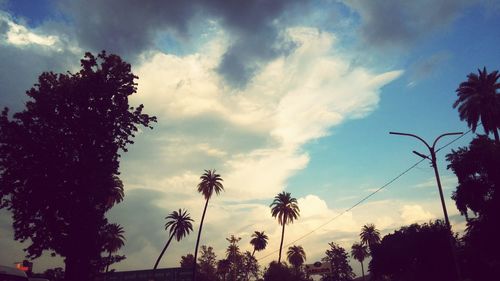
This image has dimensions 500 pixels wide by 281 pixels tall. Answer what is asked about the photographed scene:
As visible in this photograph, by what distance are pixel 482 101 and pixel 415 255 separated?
25648 millimetres

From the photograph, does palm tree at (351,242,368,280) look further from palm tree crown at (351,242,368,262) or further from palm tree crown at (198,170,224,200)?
palm tree crown at (198,170,224,200)

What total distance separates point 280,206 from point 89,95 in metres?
58.5

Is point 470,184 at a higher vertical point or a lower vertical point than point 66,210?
higher

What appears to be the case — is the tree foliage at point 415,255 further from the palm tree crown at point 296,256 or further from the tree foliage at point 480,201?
the palm tree crown at point 296,256

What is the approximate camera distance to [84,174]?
2177 centimetres

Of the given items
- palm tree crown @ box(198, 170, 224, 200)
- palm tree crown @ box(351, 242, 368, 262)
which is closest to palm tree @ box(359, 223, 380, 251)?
palm tree crown @ box(351, 242, 368, 262)

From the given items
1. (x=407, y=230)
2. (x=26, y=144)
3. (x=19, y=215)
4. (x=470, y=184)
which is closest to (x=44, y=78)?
(x=26, y=144)

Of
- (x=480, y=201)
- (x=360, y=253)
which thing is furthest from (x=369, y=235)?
(x=480, y=201)

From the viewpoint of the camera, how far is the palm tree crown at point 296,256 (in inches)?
4099

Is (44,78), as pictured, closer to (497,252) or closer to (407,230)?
(497,252)

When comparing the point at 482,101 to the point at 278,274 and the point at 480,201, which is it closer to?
the point at 480,201

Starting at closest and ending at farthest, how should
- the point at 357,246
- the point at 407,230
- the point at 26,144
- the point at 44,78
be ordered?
1. the point at 26,144
2. the point at 44,78
3. the point at 407,230
4. the point at 357,246

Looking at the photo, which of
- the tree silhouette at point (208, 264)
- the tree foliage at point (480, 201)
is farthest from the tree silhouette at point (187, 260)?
the tree foliage at point (480, 201)

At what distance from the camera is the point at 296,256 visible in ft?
344
